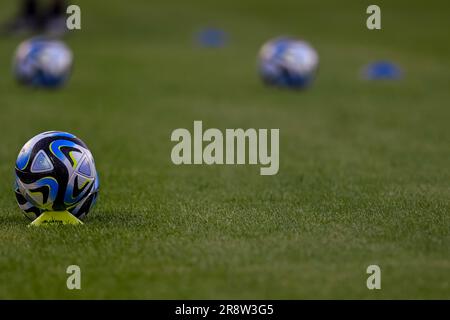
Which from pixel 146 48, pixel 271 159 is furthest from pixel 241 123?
pixel 146 48

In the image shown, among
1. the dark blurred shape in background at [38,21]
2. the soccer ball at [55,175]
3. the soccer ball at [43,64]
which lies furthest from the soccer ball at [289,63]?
the soccer ball at [55,175]

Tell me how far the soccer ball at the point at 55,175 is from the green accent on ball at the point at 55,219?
0.19ft

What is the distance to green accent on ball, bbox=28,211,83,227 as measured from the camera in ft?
30.4

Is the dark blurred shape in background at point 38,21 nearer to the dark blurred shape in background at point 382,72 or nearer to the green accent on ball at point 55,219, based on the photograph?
the dark blurred shape in background at point 382,72

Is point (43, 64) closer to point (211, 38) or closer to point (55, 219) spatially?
point (211, 38)

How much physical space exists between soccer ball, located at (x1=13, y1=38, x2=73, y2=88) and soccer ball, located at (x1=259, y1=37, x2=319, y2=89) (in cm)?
488

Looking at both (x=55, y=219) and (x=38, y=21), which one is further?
(x=38, y=21)

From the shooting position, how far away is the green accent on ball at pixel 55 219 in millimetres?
9266

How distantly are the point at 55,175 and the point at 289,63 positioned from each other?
46.7 feet

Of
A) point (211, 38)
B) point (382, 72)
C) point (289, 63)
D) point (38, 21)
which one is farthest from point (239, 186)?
point (38, 21)

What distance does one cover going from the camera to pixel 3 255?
831 centimetres

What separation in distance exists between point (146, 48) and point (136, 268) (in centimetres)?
2402

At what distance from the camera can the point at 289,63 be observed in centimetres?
2262

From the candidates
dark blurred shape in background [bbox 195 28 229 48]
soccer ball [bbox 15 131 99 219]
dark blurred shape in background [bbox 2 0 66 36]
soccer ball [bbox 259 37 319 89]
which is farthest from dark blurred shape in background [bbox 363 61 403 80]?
soccer ball [bbox 15 131 99 219]
